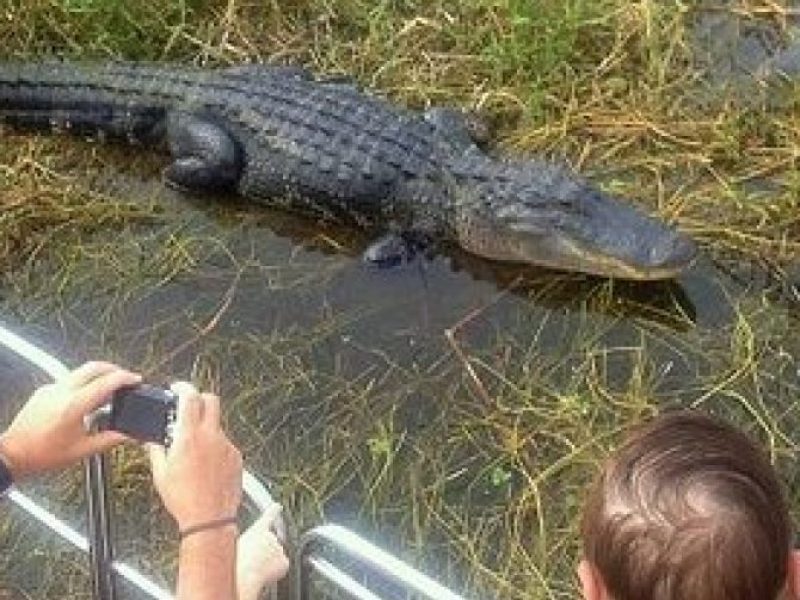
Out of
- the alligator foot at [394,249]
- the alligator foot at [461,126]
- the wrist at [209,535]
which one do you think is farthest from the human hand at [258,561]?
the alligator foot at [461,126]

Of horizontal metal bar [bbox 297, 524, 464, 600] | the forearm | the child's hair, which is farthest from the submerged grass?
the child's hair

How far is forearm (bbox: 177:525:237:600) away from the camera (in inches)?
90.4

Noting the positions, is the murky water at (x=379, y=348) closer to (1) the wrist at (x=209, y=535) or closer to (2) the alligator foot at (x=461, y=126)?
(2) the alligator foot at (x=461, y=126)

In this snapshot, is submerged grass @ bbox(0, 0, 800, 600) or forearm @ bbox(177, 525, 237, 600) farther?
submerged grass @ bbox(0, 0, 800, 600)

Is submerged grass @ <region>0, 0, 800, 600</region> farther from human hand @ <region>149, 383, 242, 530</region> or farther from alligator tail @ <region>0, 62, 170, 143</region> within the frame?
human hand @ <region>149, 383, 242, 530</region>

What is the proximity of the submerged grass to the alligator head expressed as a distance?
10cm

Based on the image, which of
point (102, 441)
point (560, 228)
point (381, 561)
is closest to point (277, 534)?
point (381, 561)

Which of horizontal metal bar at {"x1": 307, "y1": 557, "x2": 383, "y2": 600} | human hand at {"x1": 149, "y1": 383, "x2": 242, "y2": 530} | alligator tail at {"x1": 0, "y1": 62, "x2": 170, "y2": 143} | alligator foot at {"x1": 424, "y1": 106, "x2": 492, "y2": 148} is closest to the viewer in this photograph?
human hand at {"x1": 149, "y1": 383, "x2": 242, "y2": 530}

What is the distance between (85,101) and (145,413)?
3.21 meters

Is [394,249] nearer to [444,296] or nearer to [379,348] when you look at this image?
[444,296]

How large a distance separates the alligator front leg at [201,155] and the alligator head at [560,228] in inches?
29.1

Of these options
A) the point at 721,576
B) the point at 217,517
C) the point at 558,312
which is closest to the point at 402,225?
the point at 558,312

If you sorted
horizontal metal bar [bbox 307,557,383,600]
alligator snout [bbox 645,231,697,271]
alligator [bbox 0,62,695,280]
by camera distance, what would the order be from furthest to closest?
alligator [bbox 0,62,695,280] < alligator snout [bbox 645,231,697,271] < horizontal metal bar [bbox 307,557,383,600]

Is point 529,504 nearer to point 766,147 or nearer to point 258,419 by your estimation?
point 258,419
